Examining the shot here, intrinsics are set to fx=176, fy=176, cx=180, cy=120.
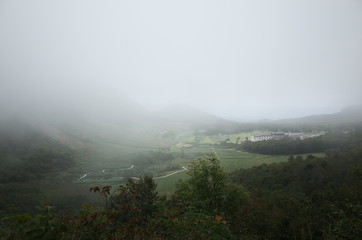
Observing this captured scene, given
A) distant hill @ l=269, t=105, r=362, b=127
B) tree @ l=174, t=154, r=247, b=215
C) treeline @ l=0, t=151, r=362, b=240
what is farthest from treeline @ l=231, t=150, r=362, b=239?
distant hill @ l=269, t=105, r=362, b=127

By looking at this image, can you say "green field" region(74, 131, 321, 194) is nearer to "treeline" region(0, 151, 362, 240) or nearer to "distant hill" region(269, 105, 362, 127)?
"treeline" region(0, 151, 362, 240)

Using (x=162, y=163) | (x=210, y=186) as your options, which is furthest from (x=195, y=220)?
(x=162, y=163)

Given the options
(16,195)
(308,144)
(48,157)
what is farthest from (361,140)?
(48,157)

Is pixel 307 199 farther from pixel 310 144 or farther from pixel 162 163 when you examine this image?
pixel 162 163

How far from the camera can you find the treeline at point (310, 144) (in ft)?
191

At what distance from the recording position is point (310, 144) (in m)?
66.0

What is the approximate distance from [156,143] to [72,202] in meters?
68.4

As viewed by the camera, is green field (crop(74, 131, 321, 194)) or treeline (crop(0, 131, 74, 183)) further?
treeline (crop(0, 131, 74, 183))

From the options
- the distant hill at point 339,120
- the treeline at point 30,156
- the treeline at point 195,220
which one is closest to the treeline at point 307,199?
the treeline at point 195,220

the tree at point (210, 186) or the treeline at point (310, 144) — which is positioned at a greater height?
the tree at point (210, 186)

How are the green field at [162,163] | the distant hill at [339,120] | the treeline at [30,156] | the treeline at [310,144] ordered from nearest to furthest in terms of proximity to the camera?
1. the treeline at [310,144]
2. the green field at [162,163]
3. the treeline at [30,156]
4. the distant hill at [339,120]

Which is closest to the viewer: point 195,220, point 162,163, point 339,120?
point 195,220

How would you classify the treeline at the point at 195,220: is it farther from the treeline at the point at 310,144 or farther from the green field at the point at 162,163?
the treeline at the point at 310,144

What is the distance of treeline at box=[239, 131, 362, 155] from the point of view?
5817 cm
